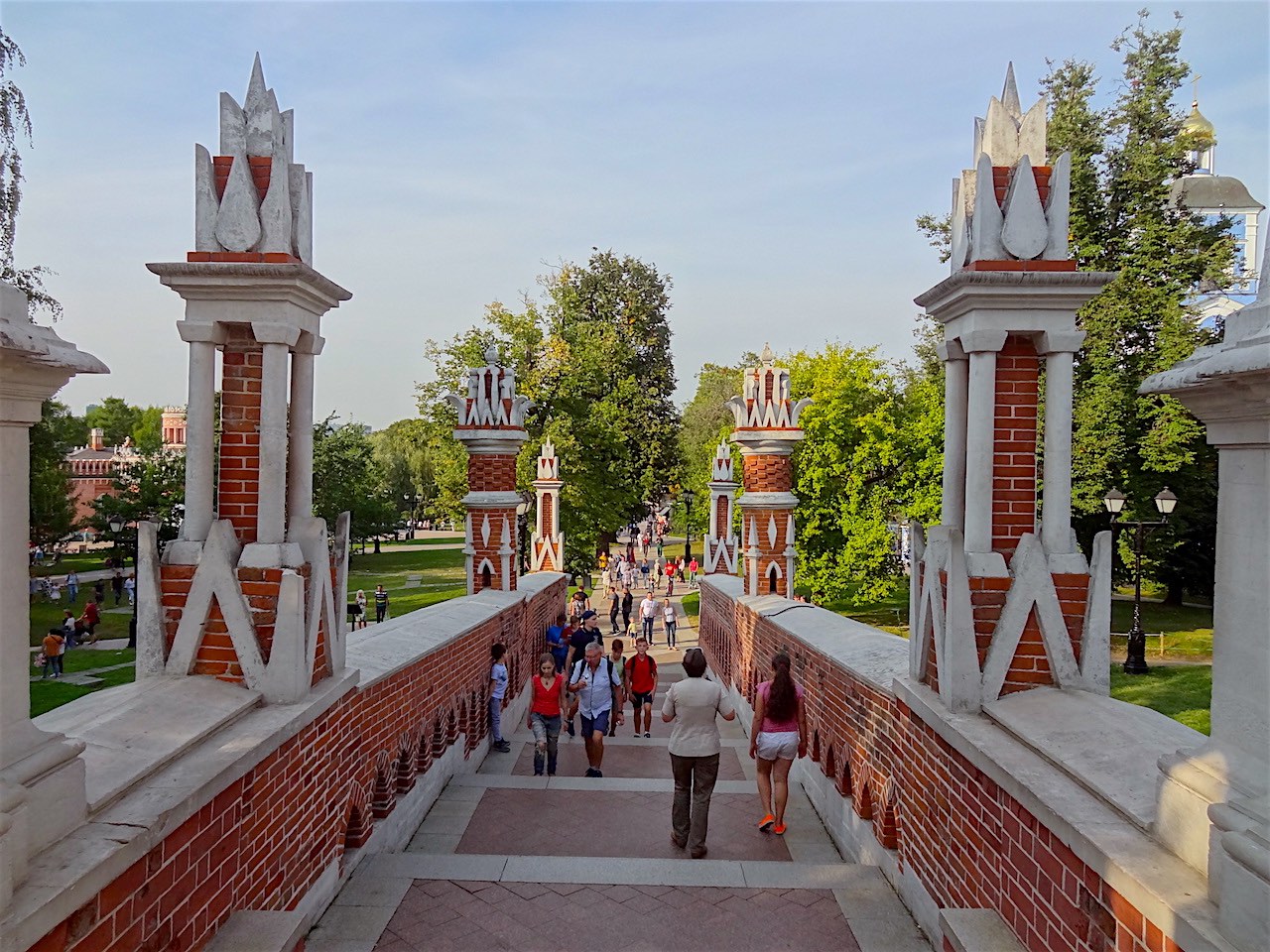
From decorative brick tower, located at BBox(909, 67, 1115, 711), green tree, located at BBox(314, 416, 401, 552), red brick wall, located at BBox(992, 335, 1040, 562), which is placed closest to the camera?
decorative brick tower, located at BBox(909, 67, 1115, 711)

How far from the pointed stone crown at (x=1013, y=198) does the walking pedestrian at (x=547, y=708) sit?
5.28 m

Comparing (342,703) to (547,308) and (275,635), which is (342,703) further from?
(547,308)

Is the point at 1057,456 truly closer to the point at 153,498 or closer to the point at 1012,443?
the point at 1012,443

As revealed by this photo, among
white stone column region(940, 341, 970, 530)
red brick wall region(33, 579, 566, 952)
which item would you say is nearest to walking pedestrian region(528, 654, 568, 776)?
red brick wall region(33, 579, 566, 952)

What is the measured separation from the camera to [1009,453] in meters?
4.98

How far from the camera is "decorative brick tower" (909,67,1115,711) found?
4596mm

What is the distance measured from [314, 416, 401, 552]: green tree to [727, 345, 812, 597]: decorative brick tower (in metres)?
23.9

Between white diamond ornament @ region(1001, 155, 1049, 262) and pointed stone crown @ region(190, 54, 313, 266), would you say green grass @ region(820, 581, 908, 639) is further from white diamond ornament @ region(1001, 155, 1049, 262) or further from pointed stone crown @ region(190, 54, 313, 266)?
pointed stone crown @ region(190, 54, 313, 266)

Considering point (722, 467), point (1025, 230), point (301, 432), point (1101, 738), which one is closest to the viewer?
point (1101, 738)

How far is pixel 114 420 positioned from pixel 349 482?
38.2 m

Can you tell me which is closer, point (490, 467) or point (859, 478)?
point (490, 467)

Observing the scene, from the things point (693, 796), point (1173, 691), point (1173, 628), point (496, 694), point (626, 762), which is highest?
point (693, 796)

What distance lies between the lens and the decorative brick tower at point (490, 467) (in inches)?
530

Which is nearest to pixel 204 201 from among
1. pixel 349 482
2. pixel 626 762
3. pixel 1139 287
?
pixel 626 762
